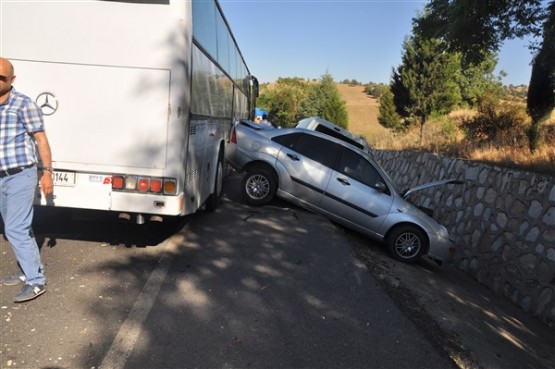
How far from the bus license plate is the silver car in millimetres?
4340

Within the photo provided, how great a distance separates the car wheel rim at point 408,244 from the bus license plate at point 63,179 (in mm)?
5686

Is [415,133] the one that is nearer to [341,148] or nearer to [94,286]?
[341,148]

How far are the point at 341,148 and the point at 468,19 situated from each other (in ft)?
15.7

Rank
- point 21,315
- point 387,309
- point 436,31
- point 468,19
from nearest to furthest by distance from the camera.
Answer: point 21,315 → point 387,309 → point 468,19 → point 436,31

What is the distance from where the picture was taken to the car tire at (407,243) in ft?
27.9

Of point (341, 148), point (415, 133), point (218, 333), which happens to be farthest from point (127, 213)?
point (415, 133)

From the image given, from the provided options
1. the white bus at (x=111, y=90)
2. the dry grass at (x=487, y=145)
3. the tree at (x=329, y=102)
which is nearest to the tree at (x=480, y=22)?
the dry grass at (x=487, y=145)

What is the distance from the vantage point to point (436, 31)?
42.4 ft

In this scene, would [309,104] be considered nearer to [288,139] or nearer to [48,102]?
[288,139]

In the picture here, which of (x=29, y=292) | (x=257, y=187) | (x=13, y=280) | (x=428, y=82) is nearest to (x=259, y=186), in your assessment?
(x=257, y=187)

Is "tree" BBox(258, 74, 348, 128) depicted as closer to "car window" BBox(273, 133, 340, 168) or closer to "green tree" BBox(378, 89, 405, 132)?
"green tree" BBox(378, 89, 405, 132)

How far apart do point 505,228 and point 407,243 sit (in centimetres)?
218

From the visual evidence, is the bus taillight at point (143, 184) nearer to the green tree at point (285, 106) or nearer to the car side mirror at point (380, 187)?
the car side mirror at point (380, 187)

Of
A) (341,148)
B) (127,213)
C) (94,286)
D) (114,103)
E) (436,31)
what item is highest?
(436,31)
